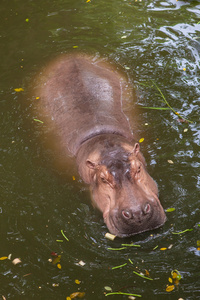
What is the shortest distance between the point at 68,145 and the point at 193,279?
3233 millimetres

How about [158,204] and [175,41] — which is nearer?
[158,204]

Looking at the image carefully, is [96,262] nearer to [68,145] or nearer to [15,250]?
[15,250]

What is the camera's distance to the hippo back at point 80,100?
7.77 metres

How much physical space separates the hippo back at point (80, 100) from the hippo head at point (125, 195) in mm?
1096

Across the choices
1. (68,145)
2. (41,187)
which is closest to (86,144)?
(68,145)

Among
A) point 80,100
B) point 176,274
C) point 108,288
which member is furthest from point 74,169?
point 176,274

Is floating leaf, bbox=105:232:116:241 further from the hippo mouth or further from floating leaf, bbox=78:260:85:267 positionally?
floating leaf, bbox=78:260:85:267

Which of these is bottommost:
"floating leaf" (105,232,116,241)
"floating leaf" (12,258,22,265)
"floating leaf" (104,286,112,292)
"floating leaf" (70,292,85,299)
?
"floating leaf" (12,258,22,265)

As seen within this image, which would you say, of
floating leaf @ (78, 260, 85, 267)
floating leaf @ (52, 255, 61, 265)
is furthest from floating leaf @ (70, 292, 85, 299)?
floating leaf @ (52, 255, 61, 265)

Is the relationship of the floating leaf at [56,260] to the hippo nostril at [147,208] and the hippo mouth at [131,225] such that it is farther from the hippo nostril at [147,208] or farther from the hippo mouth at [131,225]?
the hippo nostril at [147,208]

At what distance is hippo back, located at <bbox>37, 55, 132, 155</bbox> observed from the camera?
7773mm

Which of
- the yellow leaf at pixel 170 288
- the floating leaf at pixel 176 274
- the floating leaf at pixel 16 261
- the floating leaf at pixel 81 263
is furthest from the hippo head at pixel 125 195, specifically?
the floating leaf at pixel 16 261

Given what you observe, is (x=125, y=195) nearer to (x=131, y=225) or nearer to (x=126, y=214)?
(x=126, y=214)

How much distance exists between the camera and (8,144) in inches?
327
